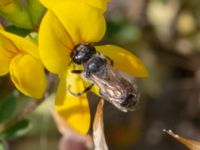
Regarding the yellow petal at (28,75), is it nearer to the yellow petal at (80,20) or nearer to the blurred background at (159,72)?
the yellow petal at (80,20)

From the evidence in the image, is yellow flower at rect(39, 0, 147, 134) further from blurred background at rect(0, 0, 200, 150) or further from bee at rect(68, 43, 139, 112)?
blurred background at rect(0, 0, 200, 150)

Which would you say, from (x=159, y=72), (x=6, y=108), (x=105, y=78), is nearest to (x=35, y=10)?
(x=105, y=78)

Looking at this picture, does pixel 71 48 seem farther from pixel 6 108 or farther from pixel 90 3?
pixel 6 108

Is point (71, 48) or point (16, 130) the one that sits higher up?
point (71, 48)

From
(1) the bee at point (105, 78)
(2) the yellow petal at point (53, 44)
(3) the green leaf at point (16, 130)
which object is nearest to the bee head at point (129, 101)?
(1) the bee at point (105, 78)

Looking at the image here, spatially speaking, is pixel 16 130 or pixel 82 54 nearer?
pixel 82 54
